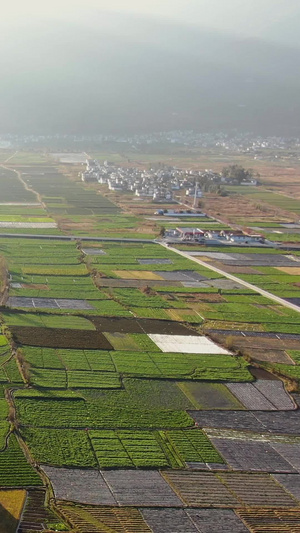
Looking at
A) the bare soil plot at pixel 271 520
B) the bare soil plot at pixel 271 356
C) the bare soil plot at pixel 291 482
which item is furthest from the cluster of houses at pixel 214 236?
the bare soil plot at pixel 271 520

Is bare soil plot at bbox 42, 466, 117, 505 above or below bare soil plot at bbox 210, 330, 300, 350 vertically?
below

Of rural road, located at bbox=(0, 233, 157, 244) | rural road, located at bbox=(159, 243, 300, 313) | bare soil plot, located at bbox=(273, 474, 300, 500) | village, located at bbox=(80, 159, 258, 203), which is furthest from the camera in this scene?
village, located at bbox=(80, 159, 258, 203)

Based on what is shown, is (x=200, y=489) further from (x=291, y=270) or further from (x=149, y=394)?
(x=291, y=270)

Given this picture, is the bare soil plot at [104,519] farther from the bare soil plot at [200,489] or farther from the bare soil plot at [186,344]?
the bare soil plot at [186,344]

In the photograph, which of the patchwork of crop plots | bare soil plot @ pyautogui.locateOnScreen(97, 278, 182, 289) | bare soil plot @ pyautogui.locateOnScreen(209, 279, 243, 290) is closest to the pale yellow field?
the patchwork of crop plots

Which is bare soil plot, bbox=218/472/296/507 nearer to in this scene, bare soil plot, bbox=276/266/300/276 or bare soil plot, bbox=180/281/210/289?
bare soil plot, bbox=180/281/210/289

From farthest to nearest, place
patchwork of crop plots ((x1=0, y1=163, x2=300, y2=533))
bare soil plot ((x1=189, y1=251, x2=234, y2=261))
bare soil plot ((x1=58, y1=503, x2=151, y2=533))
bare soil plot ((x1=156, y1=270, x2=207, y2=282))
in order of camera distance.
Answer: bare soil plot ((x1=189, y1=251, x2=234, y2=261)) → bare soil plot ((x1=156, y1=270, x2=207, y2=282)) → patchwork of crop plots ((x1=0, y1=163, x2=300, y2=533)) → bare soil plot ((x1=58, y1=503, x2=151, y2=533))

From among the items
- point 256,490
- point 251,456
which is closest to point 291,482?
point 256,490
